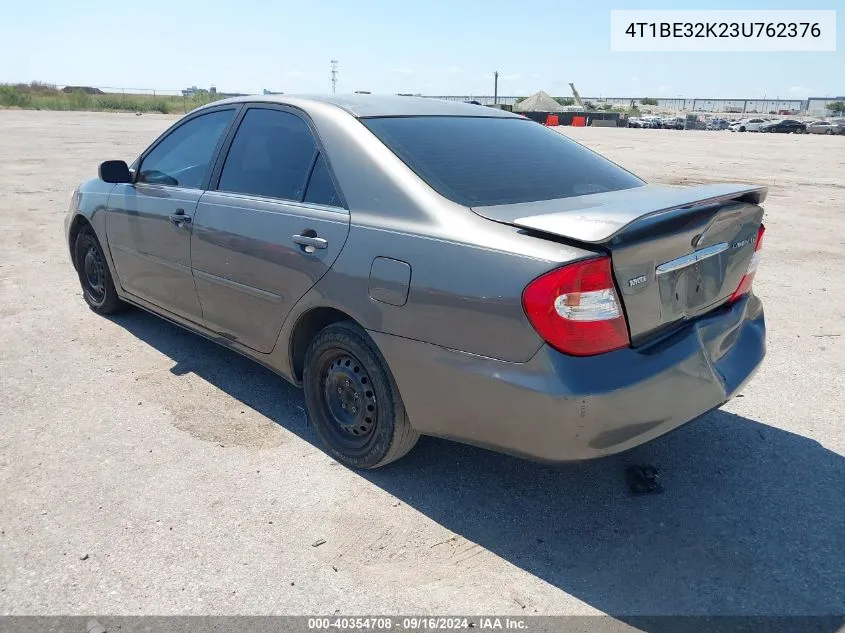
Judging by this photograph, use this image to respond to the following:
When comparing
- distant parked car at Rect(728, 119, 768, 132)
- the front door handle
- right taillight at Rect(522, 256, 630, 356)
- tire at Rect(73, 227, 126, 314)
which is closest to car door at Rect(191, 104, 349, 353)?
the front door handle

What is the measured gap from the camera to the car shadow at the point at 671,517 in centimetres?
236

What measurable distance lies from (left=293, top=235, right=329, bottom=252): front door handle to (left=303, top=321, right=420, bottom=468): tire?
37 centimetres

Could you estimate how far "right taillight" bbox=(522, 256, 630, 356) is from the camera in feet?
7.36

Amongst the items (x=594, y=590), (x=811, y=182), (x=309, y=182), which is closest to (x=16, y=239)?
(x=309, y=182)

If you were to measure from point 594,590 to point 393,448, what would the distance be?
1.00 m

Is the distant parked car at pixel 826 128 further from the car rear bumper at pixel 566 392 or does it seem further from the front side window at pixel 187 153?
the car rear bumper at pixel 566 392

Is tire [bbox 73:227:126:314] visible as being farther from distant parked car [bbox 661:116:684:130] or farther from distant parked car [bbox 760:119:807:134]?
distant parked car [bbox 661:116:684:130]

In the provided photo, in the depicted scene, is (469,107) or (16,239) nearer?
(469,107)

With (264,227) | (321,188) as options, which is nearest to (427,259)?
(321,188)

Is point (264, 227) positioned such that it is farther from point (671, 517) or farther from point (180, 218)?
point (671, 517)

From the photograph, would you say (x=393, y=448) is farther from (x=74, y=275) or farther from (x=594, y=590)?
(x=74, y=275)

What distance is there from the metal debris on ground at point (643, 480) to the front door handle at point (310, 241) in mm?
1730

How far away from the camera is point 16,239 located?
7.81 meters

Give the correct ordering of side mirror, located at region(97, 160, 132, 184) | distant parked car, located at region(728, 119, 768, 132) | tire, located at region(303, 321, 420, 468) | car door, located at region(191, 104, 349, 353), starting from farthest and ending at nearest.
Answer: distant parked car, located at region(728, 119, 768, 132)
side mirror, located at region(97, 160, 132, 184)
car door, located at region(191, 104, 349, 353)
tire, located at region(303, 321, 420, 468)
